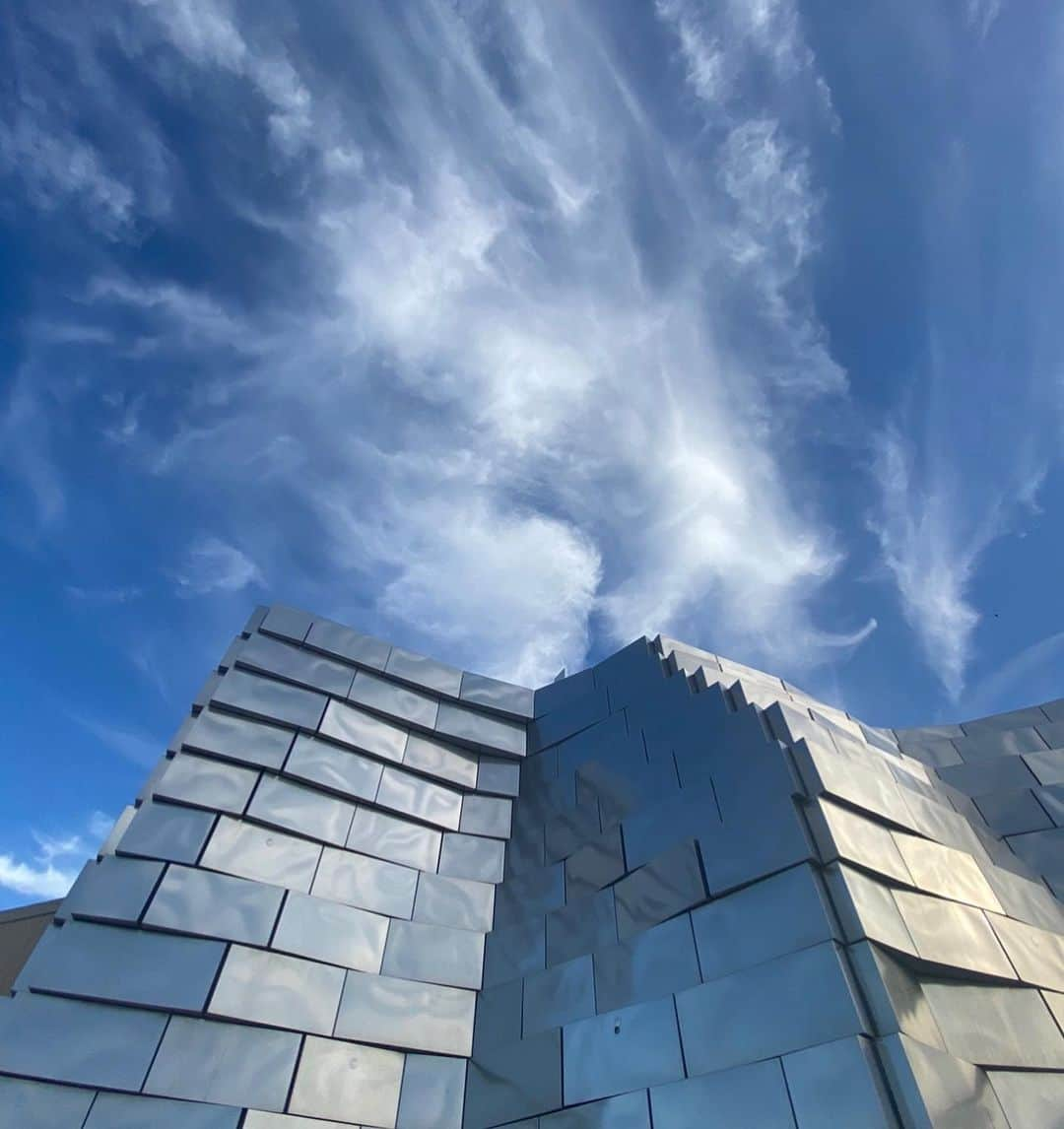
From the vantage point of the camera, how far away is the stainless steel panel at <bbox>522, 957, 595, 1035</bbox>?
9.92m

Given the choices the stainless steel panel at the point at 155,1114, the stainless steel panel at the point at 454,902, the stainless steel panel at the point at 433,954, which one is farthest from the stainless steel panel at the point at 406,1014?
the stainless steel panel at the point at 155,1114

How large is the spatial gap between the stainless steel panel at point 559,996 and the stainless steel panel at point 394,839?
9.85 feet

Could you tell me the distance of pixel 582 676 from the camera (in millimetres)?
15961

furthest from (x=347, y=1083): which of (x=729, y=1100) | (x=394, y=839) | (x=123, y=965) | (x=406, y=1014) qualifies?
(x=729, y=1100)

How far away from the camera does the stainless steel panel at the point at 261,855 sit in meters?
A: 10.9

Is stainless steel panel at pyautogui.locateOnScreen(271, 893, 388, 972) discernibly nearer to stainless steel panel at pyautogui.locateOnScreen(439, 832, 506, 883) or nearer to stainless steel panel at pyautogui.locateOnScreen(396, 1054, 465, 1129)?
stainless steel panel at pyautogui.locateOnScreen(396, 1054, 465, 1129)

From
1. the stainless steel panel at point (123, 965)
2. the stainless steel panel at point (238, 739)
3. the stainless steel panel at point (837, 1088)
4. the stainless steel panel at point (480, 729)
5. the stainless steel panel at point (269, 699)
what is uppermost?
the stainless steel panel at point (480, 729)

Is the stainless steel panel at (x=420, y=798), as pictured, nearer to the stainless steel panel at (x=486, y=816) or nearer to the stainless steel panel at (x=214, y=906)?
the stainless steel panel at (x=486, y=816)

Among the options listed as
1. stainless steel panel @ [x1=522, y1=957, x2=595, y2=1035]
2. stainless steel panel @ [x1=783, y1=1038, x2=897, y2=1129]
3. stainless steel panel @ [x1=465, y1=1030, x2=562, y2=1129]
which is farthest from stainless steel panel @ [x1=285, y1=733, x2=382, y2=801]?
stainless steel panel @ [x1=783, y1=1038, x2=897, y2=1129]

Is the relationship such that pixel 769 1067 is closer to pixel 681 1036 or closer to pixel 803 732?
pixel 681 1036

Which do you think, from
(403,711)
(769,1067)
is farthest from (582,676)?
(769,1067)

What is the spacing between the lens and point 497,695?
53.3 ft

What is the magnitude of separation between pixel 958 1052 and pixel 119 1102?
31.3 feet

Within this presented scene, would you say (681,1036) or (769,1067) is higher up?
(681,1036)
